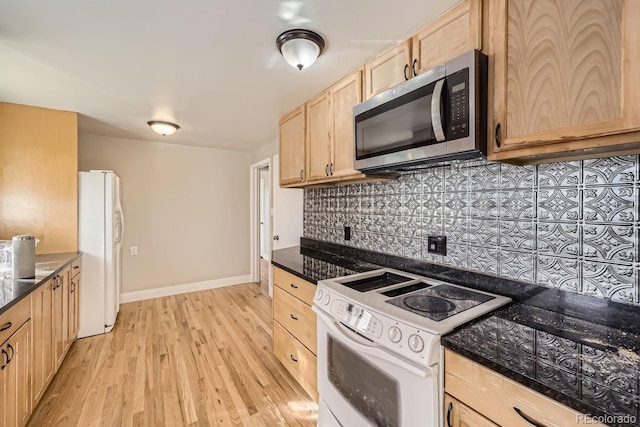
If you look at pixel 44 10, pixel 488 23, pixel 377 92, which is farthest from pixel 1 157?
pixel 488 23

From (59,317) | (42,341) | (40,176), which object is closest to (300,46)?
(42,341)

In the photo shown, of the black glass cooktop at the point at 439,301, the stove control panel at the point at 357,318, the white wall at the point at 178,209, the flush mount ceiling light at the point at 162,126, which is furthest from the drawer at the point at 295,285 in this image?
the white wall at the point at 178,209

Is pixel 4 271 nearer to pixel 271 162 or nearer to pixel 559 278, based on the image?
pixel 271 162

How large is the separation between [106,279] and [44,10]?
2.49 meters

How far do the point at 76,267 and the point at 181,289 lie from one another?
1.72 m

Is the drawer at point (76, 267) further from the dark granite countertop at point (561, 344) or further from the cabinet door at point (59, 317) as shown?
the dark granite countertop at point (561, 344)

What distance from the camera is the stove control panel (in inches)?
46.4

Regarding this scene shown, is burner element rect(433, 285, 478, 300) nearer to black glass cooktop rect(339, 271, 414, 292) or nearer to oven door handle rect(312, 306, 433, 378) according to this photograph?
black glass cooktop rect(339, 271, 414, 292)

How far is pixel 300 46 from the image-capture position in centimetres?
155

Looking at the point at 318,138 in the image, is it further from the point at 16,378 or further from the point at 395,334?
the point at 16,378

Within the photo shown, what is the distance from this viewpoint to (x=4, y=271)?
6.28 feet

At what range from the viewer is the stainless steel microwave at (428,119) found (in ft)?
3.82

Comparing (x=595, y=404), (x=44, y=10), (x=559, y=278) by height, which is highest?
(x=44, y=10)

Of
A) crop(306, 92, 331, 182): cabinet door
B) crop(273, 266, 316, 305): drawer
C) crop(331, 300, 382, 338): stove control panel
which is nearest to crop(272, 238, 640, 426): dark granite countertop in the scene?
crop(331, 300, 382, 338): stove control panel
